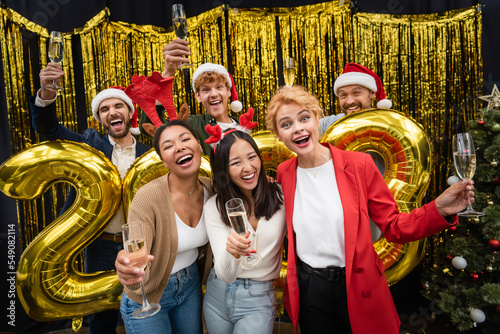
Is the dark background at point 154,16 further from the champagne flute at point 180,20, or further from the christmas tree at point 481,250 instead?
the champagne flute at point 180,20

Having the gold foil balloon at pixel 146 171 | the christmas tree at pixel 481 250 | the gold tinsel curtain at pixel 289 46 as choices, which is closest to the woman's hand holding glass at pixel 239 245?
the gold foil balloon at pixel 146 171

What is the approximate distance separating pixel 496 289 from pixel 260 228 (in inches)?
78.1

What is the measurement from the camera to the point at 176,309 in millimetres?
1683

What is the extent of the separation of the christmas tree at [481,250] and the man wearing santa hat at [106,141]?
255cm

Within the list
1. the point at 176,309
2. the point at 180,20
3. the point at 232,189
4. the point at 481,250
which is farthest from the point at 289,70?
the point at 481,250

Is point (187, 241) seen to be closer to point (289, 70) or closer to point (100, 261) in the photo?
point (100, 261)

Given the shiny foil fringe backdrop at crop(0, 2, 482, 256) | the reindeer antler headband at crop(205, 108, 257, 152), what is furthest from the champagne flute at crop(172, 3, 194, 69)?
the shiny foil fringe backdrop at crop(0, 2, 482, 256)

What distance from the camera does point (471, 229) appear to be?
2.69 metres

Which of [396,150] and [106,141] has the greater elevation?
[106,141]

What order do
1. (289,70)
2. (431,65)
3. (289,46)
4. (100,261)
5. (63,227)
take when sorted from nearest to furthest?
(63,227) < (289,70) < (100,261) < (431,65) < (289,46)

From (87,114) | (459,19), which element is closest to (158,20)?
(87,114)

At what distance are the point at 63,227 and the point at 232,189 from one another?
116 cm

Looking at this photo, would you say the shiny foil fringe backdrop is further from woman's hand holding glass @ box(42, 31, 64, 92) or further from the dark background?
woman's hand holding glass @ box(42, 31, 64, 92)

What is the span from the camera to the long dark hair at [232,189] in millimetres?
1570
